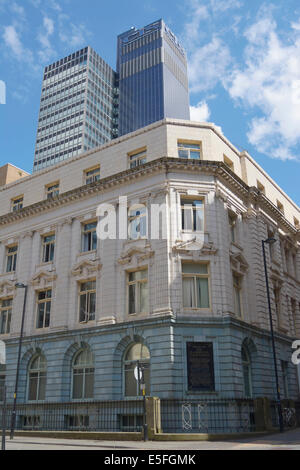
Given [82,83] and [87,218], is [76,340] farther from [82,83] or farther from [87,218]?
[82,83]

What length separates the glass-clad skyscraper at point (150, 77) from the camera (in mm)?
166375

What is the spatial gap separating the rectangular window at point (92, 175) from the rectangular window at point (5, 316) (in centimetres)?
1154

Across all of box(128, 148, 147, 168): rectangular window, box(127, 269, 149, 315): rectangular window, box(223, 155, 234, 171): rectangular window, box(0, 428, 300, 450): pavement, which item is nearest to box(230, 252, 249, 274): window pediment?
box(127, 269, 149, 315): rectangular window

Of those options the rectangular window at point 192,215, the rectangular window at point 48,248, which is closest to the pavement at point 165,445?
the rectangular window at point 192,215

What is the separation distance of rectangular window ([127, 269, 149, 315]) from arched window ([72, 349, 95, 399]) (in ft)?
14.2

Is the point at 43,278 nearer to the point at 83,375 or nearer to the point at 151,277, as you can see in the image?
the point at 83,375

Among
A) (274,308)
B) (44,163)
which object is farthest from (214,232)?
(44,163)

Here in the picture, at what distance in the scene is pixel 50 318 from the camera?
31.5 meters

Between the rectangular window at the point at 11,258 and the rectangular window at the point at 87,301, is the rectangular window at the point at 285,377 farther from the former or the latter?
the rectangular window at the point at 11,258

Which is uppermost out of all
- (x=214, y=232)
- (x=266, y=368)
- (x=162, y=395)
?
(x=214, y=232)

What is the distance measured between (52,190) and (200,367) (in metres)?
19.7

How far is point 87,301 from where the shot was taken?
100ft
